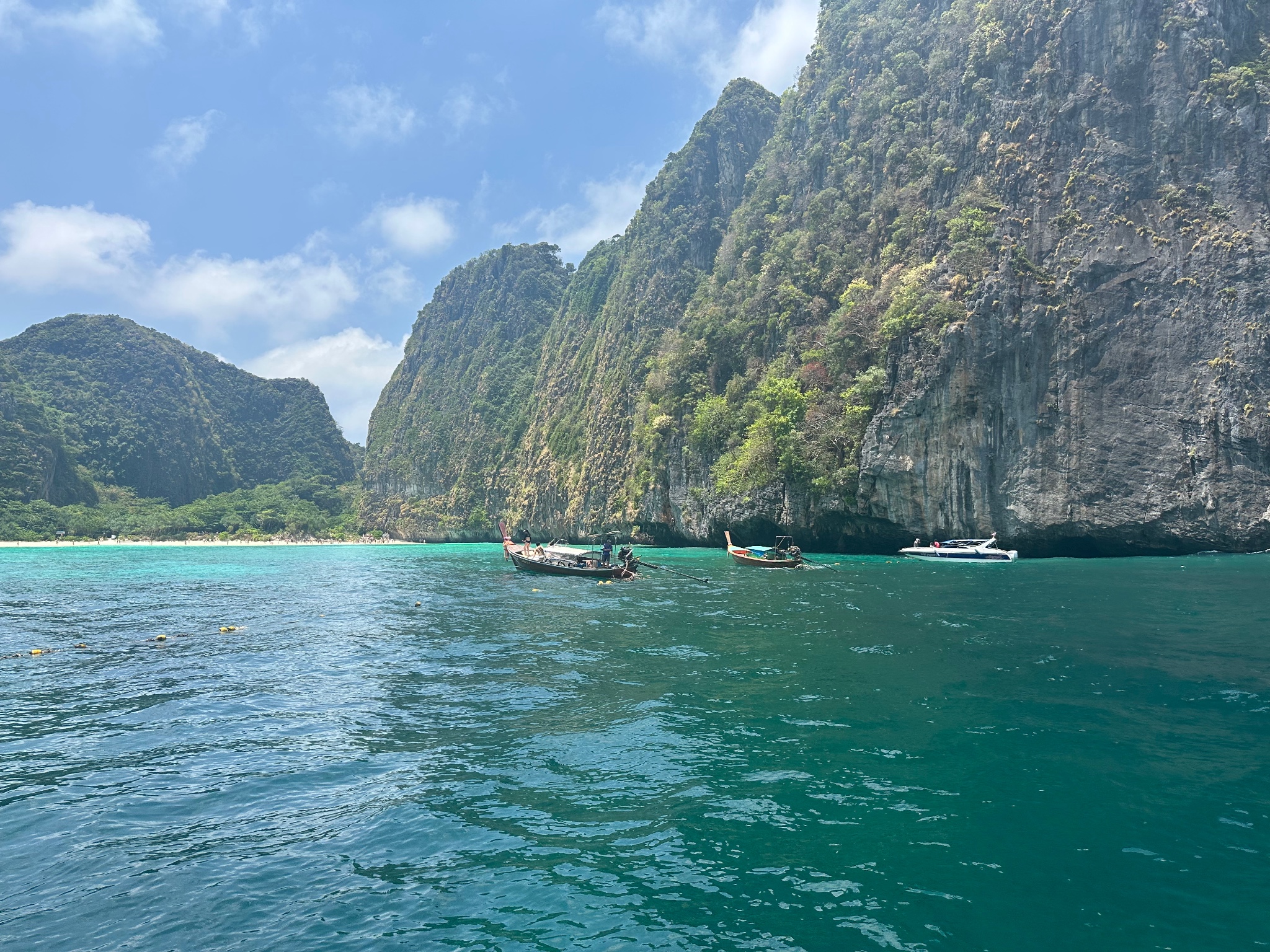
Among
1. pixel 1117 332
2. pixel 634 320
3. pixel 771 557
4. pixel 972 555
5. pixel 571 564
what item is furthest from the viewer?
pixel 634 320

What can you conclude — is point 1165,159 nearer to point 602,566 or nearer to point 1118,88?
point 1118,88

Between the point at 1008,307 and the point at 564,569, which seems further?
the point at 1008,307

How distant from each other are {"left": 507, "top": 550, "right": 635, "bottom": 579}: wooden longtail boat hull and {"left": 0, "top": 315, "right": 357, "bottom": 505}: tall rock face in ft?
411

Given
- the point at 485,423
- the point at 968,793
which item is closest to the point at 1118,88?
the point at 968,793

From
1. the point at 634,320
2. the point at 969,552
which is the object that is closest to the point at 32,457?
the point at 634,320

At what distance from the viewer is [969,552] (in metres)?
40.1

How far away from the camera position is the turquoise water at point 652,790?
5496 mm

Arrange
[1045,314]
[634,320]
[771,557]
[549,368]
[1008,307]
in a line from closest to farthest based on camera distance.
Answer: [771,557] → [1045,314] → [1008,307] → [634,320] → [549,368]

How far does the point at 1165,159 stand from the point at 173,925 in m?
60.3

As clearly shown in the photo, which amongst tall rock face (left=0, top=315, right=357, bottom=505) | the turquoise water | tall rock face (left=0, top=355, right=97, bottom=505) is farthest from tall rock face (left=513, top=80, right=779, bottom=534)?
tall rock face (left=0, top=315, right=357, bottom=505)

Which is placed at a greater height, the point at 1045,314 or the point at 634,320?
the point at 634,320

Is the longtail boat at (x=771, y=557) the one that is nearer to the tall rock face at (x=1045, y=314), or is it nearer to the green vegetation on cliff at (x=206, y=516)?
the tall rock face at (x=1045, y=314)

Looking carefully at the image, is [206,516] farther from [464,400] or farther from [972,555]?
[972,555]

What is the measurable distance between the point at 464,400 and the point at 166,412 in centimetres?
7050
